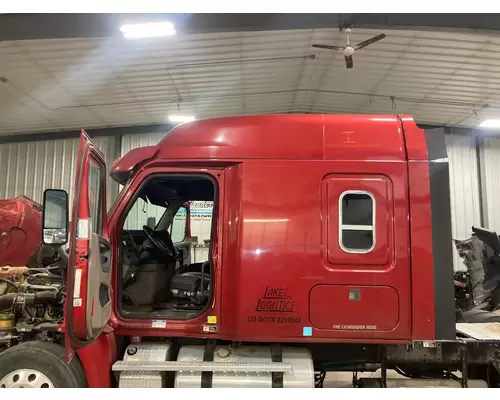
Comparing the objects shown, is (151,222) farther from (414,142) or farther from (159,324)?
(414,142)

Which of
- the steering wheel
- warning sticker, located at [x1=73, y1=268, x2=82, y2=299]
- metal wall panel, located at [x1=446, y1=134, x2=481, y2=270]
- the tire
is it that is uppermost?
metal wall panel, located at [x1=446, y1=134, x2=481, y2=270]

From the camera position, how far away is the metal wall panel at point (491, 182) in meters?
12.5

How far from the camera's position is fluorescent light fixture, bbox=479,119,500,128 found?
11.7m

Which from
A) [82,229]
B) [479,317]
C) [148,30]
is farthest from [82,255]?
[148,30]

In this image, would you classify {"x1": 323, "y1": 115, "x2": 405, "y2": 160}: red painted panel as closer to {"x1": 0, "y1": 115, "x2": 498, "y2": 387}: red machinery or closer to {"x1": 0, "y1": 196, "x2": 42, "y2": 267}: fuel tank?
{"x1": 0, "y1": 115, "x2": 498, "y2": 387}: red machinery

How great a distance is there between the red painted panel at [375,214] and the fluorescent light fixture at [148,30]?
500 centimetres

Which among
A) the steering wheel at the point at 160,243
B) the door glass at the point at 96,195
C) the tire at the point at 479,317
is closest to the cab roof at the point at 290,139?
the door glass at the point at 96,195

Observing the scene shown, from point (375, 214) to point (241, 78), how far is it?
7.03 meters

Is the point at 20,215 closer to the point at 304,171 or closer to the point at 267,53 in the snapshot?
the point at 304,171

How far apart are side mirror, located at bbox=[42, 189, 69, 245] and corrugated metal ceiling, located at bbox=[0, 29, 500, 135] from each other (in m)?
5.35

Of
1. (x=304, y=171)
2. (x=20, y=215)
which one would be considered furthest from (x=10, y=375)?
(x=20, y=215)

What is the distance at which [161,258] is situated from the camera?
395 centimetres

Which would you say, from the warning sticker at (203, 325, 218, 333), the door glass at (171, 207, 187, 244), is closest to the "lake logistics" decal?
the warning sticker at (203, 325, 218, 333)

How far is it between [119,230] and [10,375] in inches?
49.8
